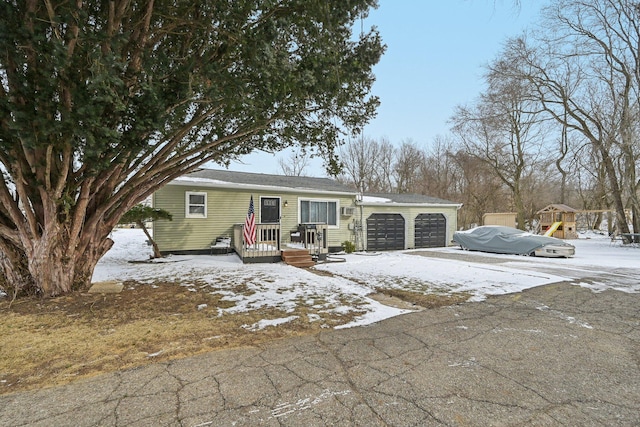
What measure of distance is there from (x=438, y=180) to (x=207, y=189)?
2152 cm

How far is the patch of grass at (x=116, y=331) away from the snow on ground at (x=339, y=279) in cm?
27

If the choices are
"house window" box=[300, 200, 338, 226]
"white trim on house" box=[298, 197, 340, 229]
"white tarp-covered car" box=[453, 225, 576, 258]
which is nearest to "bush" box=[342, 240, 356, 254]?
"white trim on house" box=[298, 197, 340, 229]

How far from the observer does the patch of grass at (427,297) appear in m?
4.87

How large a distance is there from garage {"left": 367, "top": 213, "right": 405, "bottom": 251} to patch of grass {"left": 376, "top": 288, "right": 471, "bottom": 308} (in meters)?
8.13

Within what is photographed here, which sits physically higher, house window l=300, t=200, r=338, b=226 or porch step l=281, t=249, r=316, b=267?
house window l=300, t=200, r=338, b=226

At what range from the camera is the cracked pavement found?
1.99 m

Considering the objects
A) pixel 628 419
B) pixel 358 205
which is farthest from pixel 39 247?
pixel 358 205

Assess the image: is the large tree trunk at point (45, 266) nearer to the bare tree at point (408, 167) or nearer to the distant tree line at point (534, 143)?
the distant tree line at point (534, 143)

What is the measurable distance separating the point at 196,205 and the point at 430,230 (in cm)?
1126

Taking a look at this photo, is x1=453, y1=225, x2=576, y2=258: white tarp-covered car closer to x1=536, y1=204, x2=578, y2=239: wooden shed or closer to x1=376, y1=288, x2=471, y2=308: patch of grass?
x1=376, y1=288, x2=471, y2=308: patch of grass

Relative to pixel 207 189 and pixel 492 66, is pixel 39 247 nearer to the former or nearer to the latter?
pixel 207 189

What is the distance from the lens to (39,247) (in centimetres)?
479

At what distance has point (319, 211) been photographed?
41.3 feet

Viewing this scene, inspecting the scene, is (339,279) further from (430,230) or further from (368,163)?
(368,163)
